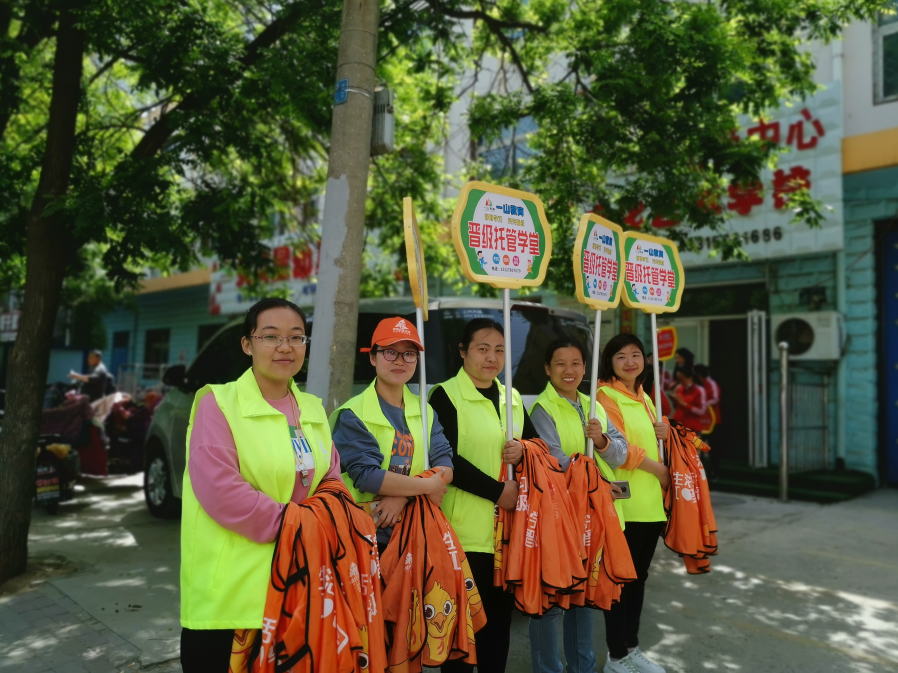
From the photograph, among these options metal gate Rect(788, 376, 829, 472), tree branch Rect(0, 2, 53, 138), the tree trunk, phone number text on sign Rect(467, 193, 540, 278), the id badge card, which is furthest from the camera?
metal gate Rect(788, 376, 829, 472)

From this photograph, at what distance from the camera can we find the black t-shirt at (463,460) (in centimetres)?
290

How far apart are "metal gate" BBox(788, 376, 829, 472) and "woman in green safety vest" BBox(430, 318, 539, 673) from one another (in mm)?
7771

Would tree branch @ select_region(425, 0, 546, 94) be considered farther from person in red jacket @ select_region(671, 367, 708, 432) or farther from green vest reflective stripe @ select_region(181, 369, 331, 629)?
green vest reflective stripe @ select_region(181, 369, 331, 629)

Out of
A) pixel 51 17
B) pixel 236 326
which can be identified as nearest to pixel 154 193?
pixel 236 326

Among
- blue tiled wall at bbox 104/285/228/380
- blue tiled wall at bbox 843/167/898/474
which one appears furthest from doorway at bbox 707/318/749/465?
blue tiled wall at bbox 104/285/228/380

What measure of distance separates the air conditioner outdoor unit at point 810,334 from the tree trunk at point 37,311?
29.8ft

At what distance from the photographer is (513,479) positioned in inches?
120

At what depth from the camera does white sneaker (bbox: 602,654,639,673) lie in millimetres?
3539

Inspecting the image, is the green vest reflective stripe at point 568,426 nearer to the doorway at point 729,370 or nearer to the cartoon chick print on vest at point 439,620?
the cartoon chick print on vest at point 439,620

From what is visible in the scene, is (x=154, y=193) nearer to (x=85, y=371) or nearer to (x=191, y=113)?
(x=191, y=113)

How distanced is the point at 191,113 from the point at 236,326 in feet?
6.35

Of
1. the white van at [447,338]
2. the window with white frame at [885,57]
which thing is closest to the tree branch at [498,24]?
the white van at [447,338]

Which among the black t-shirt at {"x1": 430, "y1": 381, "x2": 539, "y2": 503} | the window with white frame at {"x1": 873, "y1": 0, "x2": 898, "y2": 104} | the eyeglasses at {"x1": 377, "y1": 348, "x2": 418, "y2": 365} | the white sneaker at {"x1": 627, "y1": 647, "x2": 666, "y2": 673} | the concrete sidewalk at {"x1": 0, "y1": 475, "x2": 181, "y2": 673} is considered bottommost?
the concrete sidewalk at {"x1": 0, "y1": 475, "x2": 181, "y2": 673}

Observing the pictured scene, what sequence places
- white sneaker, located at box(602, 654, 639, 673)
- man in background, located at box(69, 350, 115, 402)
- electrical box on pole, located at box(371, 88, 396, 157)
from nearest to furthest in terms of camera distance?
white sneaker, located at box(602, 654, 639, 673), electrical box on pole, located at box(371, 88, 396, 157), man in background, located at box(69, 350, 115, 402)
